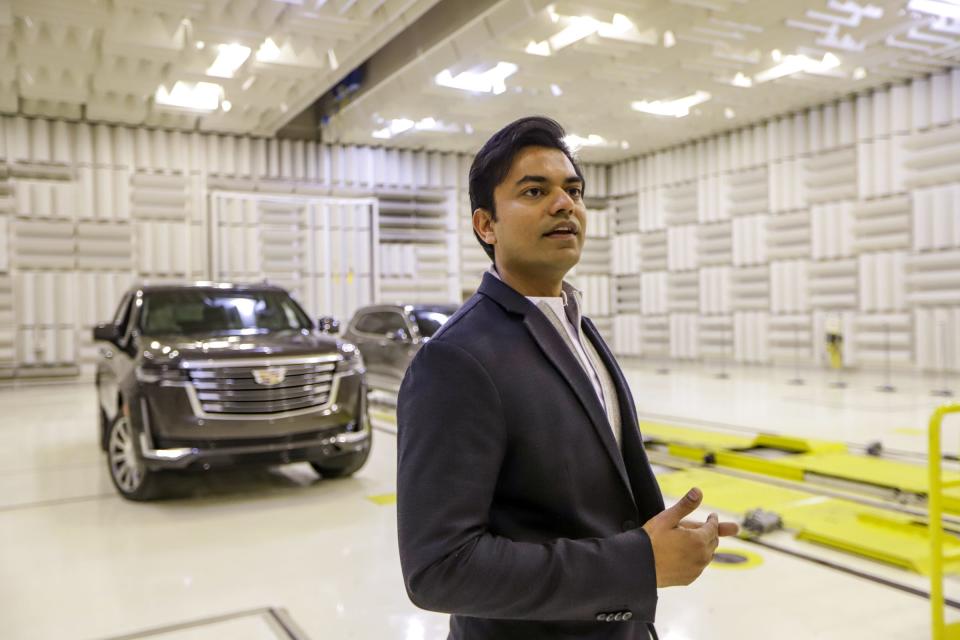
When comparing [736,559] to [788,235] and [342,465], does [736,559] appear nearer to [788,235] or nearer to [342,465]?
[342,465]

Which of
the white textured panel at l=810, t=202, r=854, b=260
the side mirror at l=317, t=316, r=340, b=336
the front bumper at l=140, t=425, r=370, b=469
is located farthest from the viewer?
the white textured panel at l=810, t=202, r=854, b=260

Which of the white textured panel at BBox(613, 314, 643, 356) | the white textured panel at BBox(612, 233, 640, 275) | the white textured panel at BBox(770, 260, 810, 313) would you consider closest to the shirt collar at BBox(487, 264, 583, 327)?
the white textured panel at BBox(770, 260, 810, 313)

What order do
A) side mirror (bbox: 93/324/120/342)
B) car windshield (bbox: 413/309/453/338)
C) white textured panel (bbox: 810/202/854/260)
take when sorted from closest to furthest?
side mirror (bbox: 93/324/120/342) → car windshield (bbox: 413/309/453/338) → white textured panel (bbox: 810/202/854/260)

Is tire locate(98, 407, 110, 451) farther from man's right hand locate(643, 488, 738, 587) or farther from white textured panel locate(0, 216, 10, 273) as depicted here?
white textured panel locate(0, 216, 10, 273)

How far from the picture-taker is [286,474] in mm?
5984

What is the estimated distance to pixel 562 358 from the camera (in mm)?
1271

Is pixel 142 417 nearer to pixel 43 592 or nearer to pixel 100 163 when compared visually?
pixel 43 592

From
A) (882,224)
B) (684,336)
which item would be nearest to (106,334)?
(882,224)

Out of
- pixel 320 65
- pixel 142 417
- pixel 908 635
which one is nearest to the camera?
pixel 908 635

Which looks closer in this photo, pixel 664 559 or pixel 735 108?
pixel 664 559

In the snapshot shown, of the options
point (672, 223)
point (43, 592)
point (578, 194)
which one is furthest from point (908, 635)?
point (672, 223)

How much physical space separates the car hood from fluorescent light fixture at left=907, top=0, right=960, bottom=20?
26.6ft

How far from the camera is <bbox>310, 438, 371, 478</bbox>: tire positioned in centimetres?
571

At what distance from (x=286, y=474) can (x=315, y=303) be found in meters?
9.59
